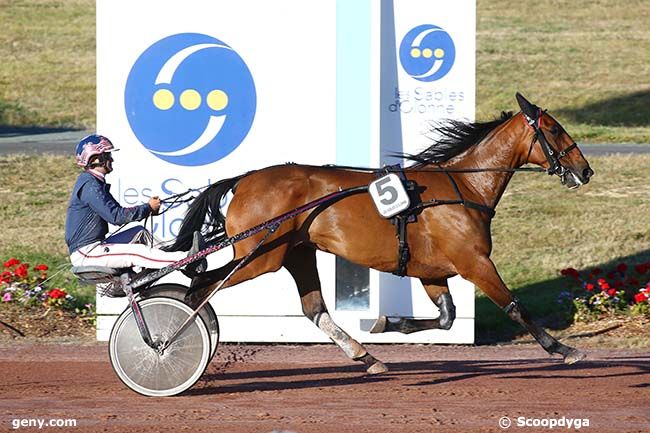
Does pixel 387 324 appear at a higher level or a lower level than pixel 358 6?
lower

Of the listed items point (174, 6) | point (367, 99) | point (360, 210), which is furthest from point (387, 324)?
point (174, 6)

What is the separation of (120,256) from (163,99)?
2.97 metres

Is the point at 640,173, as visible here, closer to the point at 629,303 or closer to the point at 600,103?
the point at 629,303

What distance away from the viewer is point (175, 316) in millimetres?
8141

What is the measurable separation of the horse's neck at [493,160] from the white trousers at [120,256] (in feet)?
7.03

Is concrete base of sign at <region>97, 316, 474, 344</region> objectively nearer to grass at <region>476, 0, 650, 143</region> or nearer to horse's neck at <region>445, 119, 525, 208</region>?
horse's neck at <region>445, 119, 525, 208</region>

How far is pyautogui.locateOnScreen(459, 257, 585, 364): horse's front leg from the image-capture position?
27.1ft

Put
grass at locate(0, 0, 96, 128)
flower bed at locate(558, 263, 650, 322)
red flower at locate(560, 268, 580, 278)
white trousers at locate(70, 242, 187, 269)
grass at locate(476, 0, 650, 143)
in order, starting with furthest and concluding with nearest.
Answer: grass at locate(0, 0, 96, 128), grass at locate(476, 0, 650, 143), red flower at locate(560, 268, 580, 278), flower bed at locate(558, 263, 650, 322), white trousers at locate(70, 242, 187, 269)

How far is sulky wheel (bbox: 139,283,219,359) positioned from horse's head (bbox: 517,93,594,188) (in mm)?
2478

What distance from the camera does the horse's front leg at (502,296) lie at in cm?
825

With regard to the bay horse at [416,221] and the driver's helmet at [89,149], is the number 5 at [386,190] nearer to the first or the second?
the bay horse at [416,221]

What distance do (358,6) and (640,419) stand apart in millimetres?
4485

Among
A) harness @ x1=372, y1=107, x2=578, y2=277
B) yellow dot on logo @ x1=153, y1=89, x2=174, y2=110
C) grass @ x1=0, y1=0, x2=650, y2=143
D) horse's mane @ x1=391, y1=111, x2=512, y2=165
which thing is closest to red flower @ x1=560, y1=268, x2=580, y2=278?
horse's mane @ x1=391, y1=111, x2=512, y2=165

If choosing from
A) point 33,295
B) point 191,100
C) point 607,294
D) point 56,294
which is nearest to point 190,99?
point 191,100
